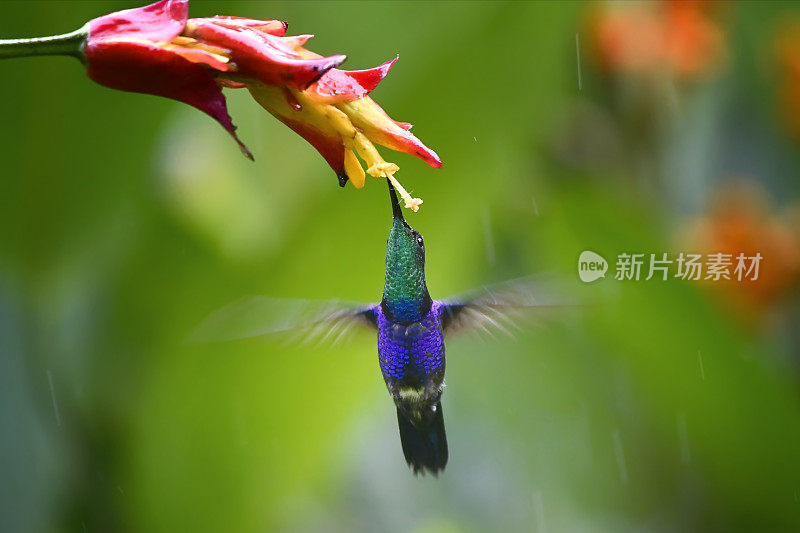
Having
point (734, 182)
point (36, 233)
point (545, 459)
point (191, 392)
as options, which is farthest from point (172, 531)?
point (734, 182)

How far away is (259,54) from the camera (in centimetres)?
50

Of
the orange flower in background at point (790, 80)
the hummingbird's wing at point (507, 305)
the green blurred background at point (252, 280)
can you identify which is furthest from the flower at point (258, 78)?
the orange flower in background at point (790, 80)

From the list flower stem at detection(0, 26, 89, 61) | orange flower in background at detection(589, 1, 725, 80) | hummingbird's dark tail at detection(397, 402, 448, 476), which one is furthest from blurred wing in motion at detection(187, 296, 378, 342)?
orange flower in background at detection(589, 1, 725, 80)

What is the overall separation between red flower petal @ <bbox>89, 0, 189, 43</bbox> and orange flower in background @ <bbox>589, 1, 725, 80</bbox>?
149 cm

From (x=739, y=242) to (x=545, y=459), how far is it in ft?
2.57

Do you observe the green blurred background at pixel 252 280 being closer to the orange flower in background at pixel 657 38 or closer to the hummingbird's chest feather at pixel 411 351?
the hummingbird's chest feather at pixel 411 351

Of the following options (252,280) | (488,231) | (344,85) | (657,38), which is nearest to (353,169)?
(344,85)

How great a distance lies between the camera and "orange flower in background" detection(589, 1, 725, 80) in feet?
6.20

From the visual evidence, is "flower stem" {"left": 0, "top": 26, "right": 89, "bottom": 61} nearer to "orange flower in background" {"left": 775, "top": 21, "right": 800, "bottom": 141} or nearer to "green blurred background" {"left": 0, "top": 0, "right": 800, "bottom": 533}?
"green blurred background" {"left": 0, "top": 0, "right": 800, "bottom": 533}

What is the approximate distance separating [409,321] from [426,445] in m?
0.19

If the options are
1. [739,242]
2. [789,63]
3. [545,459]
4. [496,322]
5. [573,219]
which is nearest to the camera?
[496,322]

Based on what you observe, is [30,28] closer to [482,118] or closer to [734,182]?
[482,118]

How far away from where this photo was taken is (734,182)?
217 centimetres

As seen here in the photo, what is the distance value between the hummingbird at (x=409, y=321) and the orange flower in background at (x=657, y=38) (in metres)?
1.14
